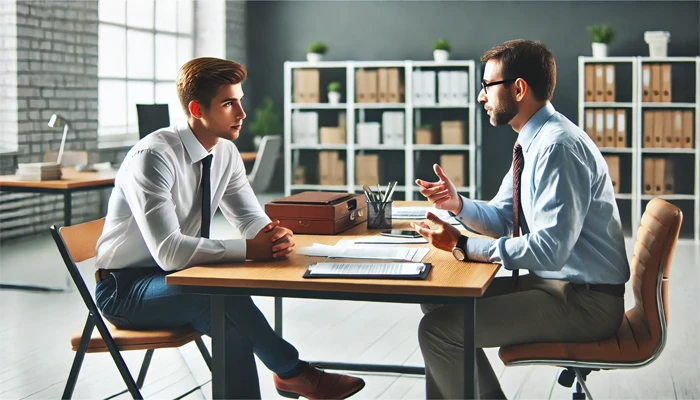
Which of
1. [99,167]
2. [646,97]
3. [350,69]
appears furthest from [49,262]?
[646,97]

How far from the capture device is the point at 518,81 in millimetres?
2387

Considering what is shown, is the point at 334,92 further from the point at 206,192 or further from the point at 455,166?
the point at 206,192

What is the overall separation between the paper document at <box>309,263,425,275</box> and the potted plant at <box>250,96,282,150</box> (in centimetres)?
680

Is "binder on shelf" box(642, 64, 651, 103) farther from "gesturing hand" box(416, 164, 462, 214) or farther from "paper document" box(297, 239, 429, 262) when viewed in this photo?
"paper document" box(297, 239, 429, 262)

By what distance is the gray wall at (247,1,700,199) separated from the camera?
8039 millimetres

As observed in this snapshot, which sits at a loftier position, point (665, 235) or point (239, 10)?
point (239, 10)

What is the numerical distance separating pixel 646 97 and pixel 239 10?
4.36m

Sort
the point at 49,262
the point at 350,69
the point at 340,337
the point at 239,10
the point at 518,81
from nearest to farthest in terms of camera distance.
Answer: the point at 518,81 → the point at 340,337 → the point at 49,262 → the point at 350,69 → the point at 239,10

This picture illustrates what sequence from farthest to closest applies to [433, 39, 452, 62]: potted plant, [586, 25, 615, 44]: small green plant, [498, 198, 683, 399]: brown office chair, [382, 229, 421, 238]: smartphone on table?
[433, 39, 452, 62]: potted plant → [586, 25, 615, 44]: small green plant → [382, 229, 421, 238]: smartphone on table → [498, 198, 683, 399]: brown office chair

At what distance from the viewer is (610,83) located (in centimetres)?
734

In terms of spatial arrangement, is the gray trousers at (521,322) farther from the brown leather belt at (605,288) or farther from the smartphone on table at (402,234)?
the smartphone on table at (402,234)

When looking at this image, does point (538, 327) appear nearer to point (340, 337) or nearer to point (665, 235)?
point (665, 235)

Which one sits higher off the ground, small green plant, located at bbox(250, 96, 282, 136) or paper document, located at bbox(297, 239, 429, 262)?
small green plant, located at bbox(250, 96, 282, 136)

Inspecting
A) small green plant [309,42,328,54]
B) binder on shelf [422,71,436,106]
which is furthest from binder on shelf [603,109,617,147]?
small green plant [309,42,328,54]
